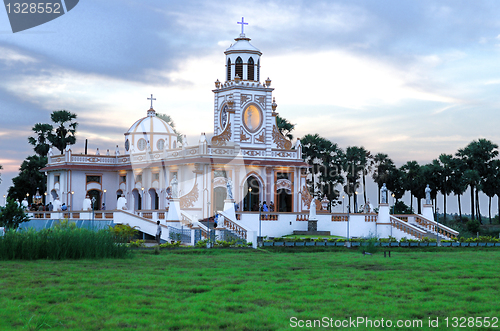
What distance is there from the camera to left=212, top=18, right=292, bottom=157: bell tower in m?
46.3

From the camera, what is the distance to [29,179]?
69.8m

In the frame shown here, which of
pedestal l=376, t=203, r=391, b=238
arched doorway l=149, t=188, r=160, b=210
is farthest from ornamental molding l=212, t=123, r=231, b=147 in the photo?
pedestal l=376, t=203, r=391, b=238

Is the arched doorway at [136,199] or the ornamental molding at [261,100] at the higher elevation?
the ornamental molding at [261,100]

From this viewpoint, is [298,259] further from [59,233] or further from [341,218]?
[341,218]

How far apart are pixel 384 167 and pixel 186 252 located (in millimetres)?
42397

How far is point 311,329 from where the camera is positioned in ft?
32.9

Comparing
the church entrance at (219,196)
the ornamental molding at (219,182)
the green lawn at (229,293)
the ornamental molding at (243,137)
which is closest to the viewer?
the green lawn at (229,293)

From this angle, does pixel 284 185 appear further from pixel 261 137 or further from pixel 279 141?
pixel 261 137

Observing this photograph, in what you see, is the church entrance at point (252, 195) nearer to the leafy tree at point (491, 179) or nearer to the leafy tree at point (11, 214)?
the leafy tree at point (11, 214)

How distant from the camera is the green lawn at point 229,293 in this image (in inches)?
417

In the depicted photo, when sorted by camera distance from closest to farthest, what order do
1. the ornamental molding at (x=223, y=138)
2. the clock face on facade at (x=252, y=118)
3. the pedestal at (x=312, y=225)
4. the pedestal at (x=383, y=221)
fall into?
the pedestal at (x=383, y=221), the pedestal at (x=312, y=225), the ornamental molding at (x=223, y=138), the clock face on facade at (x=252, y=118)

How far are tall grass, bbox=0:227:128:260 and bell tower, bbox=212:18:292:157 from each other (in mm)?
26705

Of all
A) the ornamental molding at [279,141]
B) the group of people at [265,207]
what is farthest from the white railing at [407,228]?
the ornamental molding at [279,141]

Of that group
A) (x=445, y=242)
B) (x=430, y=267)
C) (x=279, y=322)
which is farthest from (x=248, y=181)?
(x=279, y=322)
